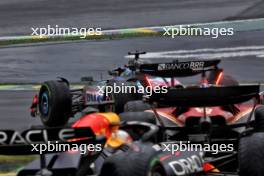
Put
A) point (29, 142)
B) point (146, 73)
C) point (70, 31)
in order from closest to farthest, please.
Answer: point (29, 142) < point (146, 73) < point (70, 31)

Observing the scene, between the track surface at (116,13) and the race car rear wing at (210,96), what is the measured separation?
1494 cm

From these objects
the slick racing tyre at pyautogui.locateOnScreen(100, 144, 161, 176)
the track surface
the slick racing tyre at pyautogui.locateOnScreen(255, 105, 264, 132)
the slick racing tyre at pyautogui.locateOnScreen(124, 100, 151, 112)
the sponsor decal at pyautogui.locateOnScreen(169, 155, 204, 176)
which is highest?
the track surface

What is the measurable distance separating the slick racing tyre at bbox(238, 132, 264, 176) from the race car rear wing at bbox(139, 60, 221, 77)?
9.13ft

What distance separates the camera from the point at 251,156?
7648 mm

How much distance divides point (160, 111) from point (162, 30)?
511 inches

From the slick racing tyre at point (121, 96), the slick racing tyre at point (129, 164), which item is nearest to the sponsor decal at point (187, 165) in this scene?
the slick racing tyre at point (129, 164)

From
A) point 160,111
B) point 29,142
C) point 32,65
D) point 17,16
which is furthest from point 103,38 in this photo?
point 29,142

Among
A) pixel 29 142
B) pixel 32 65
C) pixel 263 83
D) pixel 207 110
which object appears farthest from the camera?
pixel 32 65

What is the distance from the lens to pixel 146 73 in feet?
34.9

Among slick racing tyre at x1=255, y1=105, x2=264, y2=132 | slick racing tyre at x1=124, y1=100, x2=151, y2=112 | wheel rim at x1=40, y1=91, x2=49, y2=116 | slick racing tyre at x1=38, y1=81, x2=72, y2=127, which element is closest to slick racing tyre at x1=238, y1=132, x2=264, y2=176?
slick racing tyre at x1=255, y1=105, x2=264, y2=132

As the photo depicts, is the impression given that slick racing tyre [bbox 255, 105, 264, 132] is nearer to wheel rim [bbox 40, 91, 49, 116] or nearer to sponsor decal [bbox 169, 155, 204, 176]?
sponsor decal [bbox 169, 155, 204, 176]

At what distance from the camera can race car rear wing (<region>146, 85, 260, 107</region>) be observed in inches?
326

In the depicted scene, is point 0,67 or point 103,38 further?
point 103,38

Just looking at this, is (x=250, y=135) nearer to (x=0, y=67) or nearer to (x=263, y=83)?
(x=263, y=83)
